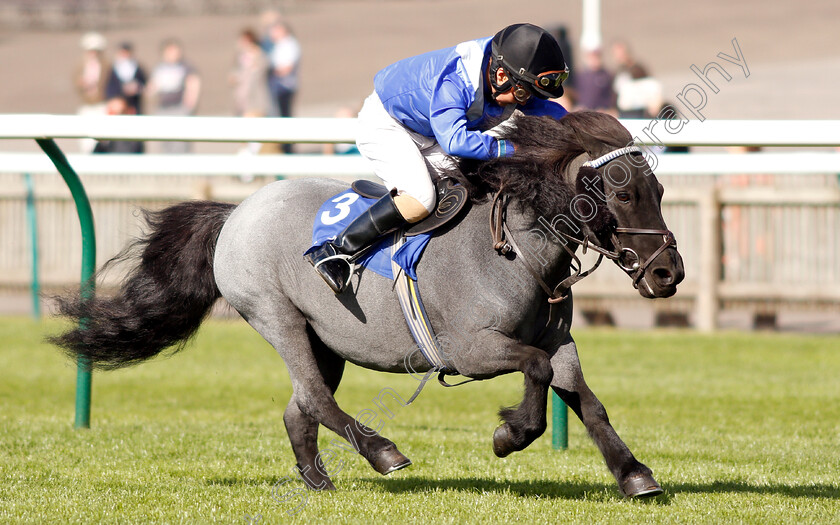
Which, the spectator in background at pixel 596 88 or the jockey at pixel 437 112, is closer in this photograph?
the jockey at pixel 437 112

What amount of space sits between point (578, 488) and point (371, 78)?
21.6m

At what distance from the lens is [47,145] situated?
5531 mm

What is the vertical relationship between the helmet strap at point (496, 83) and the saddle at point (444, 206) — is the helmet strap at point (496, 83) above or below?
above

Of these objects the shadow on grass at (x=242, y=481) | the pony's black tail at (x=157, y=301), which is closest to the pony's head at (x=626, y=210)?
the pony's black tail at (x=157, y=301)

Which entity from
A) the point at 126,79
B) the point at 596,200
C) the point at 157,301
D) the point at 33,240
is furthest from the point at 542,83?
the point at 126,79

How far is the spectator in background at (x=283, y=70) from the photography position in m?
14.8

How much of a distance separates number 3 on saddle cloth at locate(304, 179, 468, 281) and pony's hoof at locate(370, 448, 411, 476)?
27.1 inches

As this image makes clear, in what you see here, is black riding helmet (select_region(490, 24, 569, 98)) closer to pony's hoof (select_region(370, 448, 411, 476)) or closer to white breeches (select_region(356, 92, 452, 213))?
white breeches (select_region(356, 92, 452, 213))

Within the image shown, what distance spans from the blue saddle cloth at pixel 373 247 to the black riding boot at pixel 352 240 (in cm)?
6

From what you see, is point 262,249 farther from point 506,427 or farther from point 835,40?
point 835,40

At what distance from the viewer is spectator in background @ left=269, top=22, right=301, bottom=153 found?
48.5 ft

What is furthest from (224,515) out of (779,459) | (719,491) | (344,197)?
(779,459)

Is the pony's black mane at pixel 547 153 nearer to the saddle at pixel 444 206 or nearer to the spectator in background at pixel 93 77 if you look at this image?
the saddle at pixel 444 206

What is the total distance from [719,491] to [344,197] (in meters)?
2.02
